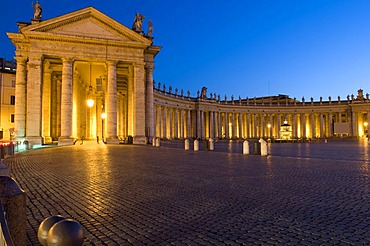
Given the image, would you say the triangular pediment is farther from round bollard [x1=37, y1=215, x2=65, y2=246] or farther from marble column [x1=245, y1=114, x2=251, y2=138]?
marble column [x1=245, y1=114, x2=251, y2=138]

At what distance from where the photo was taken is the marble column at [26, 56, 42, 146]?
3325cm

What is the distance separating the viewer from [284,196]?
6996 mm

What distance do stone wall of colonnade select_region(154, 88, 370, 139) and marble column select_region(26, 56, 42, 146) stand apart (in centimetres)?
3417

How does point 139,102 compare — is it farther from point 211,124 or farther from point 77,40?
point 211,124

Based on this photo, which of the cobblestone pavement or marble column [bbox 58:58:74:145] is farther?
marble column [bbox 58:58:74:145]

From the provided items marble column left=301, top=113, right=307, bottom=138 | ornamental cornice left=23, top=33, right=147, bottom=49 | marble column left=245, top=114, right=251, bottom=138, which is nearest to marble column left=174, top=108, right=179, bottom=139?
marble column left=245, top=114, right=251, bottom=138

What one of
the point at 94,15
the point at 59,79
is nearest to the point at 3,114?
the point at 59,79

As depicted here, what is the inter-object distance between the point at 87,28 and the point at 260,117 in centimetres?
6672

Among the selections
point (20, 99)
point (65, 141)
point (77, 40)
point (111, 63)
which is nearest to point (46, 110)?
point (20, 99)

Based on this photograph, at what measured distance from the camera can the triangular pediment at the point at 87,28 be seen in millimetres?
33406

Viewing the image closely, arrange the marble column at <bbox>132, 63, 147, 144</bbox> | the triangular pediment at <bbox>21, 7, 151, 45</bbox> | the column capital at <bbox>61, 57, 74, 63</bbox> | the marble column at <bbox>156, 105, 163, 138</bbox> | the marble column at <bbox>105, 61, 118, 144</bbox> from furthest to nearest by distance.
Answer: the marble column at <bbox>156, 105, 163, 138</bbox> < the marble column at <bbox>132, 63, 147, 144</bbox> < the marble column at <bbox>105, 61, 118, 144</bbox> < the column capital at <bbox>61, 57, 74, 63</bbox> < the triangular pediment at <bbox>21, 7, 151, 45</bbox>

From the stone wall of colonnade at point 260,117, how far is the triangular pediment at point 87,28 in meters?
29.4

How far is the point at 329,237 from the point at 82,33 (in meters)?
36.7

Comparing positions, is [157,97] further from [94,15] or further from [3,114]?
[3,114]
